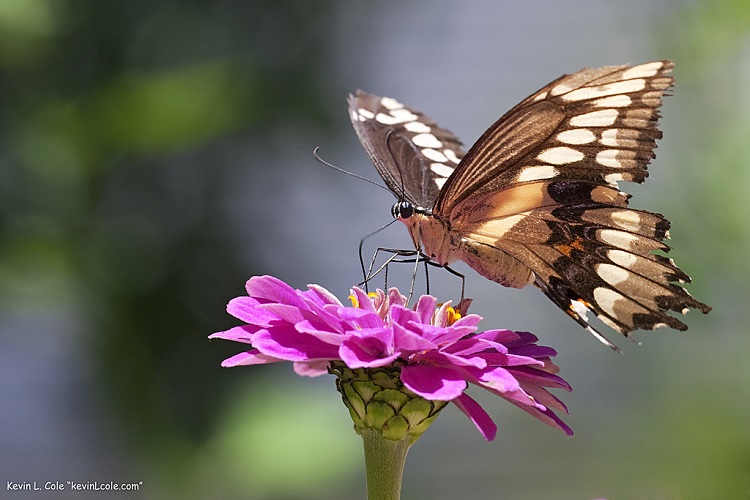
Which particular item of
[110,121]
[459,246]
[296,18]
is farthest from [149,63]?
[459,246]

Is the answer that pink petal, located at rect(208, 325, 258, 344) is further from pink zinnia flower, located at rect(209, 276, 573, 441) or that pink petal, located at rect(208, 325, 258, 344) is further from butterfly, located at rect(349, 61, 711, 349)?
butterfly, located at rect(349, 61, 711, 349)

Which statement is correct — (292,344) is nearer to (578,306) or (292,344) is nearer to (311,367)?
(311,367)

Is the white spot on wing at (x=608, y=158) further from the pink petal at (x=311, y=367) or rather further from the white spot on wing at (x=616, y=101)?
the pink petal at (x=311, y=367)

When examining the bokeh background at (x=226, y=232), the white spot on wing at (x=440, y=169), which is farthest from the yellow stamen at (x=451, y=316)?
the bokeh background at (x=226, y=232)

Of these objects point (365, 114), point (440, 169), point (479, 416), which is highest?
point (365, 114)

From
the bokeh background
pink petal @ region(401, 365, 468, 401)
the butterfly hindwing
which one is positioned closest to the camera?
pink petal @ region(401, 365, 468, 401)

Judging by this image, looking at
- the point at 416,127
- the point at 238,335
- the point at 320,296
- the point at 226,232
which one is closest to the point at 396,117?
the point at 416,127

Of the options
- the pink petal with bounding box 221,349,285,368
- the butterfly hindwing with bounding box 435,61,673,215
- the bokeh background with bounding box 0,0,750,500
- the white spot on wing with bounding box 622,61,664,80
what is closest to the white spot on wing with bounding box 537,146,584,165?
the butterfly hindwing with bounding box 435,61,673,215

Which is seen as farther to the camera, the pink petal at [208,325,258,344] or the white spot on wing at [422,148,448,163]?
the white spot on wing at [422,148,448,163]
